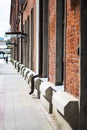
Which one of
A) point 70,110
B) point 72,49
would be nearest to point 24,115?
point 72,49

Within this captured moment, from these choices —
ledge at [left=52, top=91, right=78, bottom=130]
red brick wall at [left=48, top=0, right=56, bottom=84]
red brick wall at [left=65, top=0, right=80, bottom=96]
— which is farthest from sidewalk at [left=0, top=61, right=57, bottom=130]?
ledge at [left=52, top=91, right=78, bottom=130]

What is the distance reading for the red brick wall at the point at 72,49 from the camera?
849cm

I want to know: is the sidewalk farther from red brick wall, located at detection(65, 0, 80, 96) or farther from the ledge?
the ledge

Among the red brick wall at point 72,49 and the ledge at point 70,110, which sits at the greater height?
the red brick wall at point 72,49

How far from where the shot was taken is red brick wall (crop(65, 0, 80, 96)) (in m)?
8.49

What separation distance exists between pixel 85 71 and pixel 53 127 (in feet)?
7.86

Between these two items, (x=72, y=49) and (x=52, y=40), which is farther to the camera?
(x=52, y=40)

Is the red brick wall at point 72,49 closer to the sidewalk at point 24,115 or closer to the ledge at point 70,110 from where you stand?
the ledge at point 70,110

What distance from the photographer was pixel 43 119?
1112 centimetres

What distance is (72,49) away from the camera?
29.6 feet

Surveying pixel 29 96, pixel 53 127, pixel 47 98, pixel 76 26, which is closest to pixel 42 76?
pixel 29 96

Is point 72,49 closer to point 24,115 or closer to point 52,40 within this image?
point 24,115

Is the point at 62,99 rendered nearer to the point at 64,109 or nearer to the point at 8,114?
the point at 64,109

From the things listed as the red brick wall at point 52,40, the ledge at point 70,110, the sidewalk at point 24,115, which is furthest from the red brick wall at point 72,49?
the red brick wall at point 52,40
